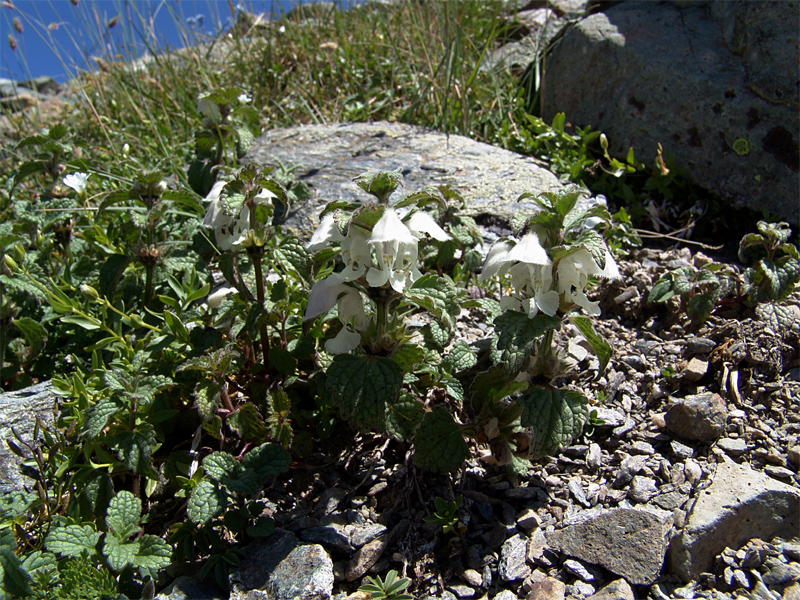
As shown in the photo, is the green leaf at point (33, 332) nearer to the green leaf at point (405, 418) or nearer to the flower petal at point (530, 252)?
the green leaf at point (405, 418)

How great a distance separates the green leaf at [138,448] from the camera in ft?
5.45

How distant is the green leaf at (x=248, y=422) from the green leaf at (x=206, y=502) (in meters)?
0.20

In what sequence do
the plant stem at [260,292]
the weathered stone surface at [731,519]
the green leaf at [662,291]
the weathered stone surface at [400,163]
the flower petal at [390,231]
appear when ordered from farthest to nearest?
the weathered stone surface at [400,163], the green leaf at [662,291], the plant stem at [260,292], the weathered stone surface at [731,519], the flower petal at [390,231]

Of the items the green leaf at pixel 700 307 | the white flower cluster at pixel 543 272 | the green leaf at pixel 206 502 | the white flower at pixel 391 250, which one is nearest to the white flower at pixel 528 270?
the white flower cluster at pixel 543 272

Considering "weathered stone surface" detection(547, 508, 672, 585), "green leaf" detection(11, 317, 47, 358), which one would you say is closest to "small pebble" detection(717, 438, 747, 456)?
"weathered stone surface" detection(547, 508, 672, 585)

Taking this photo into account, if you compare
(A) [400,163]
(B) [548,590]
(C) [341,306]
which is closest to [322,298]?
(C) [341,306]

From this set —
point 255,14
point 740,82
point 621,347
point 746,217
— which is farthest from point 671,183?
point 255,14

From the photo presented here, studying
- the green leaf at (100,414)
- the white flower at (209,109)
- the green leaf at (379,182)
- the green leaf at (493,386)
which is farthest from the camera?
the white flower at (209,109)

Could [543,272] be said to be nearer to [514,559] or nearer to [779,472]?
[514,559]

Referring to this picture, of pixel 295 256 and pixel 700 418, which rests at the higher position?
pixel 295 256

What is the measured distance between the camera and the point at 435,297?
4.98ft

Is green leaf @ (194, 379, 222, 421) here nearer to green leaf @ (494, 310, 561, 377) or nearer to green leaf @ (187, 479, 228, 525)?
green leaf @ (187, 479, 228, 525)

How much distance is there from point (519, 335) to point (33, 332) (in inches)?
77.7

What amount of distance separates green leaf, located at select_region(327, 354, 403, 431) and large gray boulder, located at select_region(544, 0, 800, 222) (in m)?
2.92
